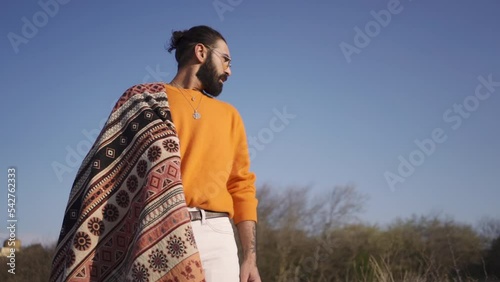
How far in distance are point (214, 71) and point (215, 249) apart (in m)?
0.97

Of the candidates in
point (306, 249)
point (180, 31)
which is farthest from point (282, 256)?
point (180, 31)

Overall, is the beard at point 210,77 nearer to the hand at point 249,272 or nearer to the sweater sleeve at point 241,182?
the sweater sleeve at point 241,182

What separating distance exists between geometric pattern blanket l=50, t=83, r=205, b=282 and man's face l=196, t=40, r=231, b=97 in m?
0.35

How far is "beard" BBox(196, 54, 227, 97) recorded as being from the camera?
256 cm

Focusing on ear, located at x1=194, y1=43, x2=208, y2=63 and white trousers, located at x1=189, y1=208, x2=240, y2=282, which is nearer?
white trousers, located at x1=189, y1=208, x2=240, y2=282

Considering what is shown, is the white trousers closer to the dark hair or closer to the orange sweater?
the orange sweater

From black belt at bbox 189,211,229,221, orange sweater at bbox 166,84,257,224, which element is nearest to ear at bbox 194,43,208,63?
orange sweater at bbox 166,84,257,224

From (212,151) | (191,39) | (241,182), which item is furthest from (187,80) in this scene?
(241,182)

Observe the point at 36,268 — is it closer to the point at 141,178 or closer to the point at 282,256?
the point at 282,256

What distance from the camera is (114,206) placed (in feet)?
6.98

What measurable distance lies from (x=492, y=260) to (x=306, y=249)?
24.0 feet

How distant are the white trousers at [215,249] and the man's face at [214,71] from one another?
28.7 inches

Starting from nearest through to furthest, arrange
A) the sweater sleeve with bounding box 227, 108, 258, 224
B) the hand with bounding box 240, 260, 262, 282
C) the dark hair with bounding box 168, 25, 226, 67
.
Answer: the hand with bounding box 240, 260, 262, 282, the sweater sleeve with bounding box 227, 108, 258, 224, the dark hair with bounding box 168, 25, 226, 67

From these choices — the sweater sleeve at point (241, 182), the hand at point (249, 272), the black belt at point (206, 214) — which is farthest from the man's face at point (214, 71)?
the hand at point (249, 272)
